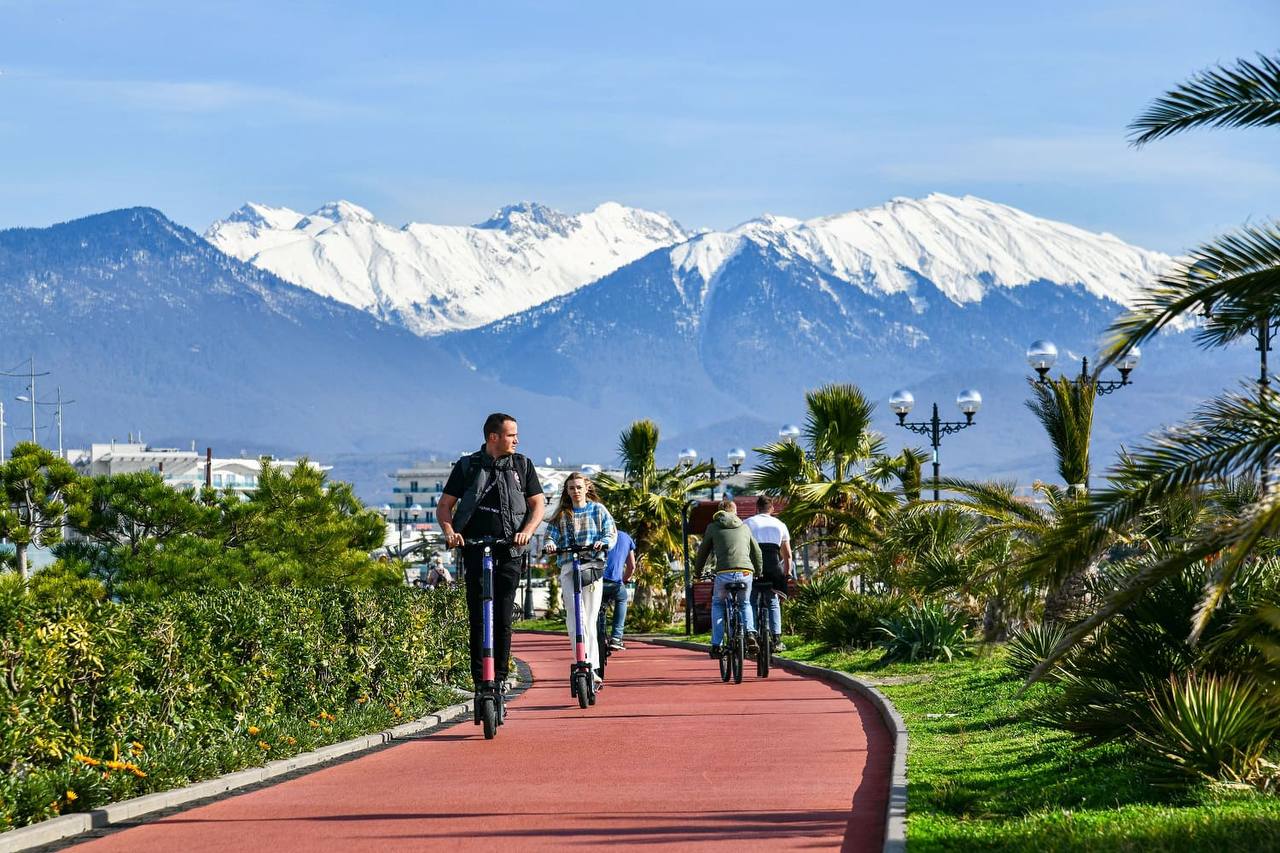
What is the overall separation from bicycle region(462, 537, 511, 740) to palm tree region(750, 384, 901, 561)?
16523 millimetres

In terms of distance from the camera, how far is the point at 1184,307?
27.8 ft

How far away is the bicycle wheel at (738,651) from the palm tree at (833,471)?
11105 millimetres

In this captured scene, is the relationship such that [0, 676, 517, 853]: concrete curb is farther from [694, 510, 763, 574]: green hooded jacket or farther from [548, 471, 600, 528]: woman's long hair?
[694, 510, 763, 574]: green hooded jacket

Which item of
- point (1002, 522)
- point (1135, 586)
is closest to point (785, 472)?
point (1002, 522)

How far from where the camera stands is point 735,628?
53.5ft

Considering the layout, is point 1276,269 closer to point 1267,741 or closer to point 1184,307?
point 1184,307

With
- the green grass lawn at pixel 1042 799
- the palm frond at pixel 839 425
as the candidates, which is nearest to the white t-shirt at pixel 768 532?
the green grass lawn at pixel 1042 799

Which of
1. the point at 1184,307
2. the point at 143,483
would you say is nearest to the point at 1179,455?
the point at 1184,307

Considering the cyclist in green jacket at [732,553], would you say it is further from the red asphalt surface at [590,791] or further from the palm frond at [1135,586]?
the palm frond at [1135,586]

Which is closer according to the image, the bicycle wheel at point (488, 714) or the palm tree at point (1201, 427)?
the palm tree at point (1201, 427)

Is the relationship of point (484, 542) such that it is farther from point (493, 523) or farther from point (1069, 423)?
point (1069, 423)

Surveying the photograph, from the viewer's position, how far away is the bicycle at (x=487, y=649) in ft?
36.2

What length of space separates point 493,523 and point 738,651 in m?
5.54

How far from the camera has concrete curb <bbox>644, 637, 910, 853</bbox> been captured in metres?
7.08
